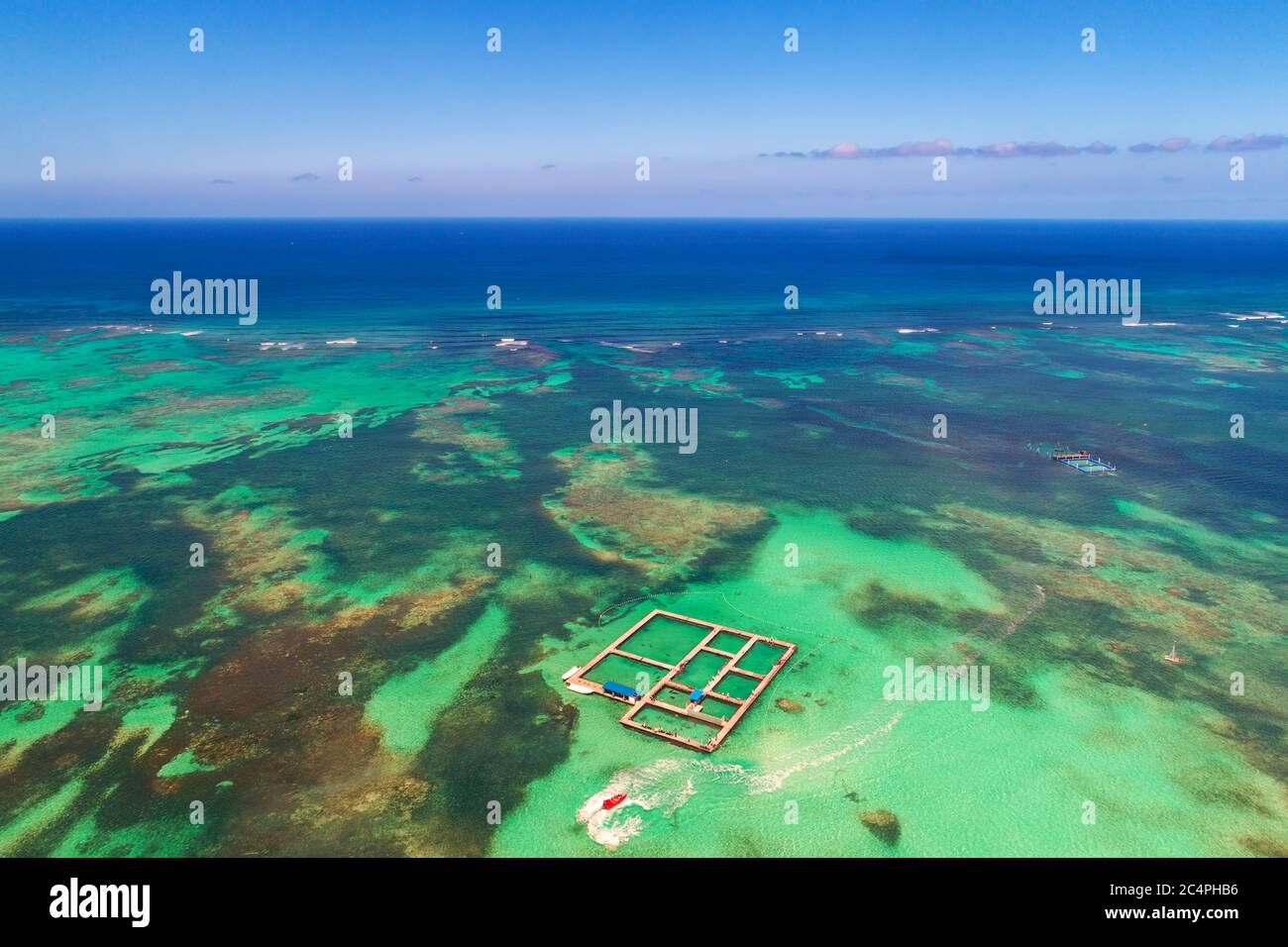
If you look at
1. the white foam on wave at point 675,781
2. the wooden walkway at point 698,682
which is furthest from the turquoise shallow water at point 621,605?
the wooden walkway at point 698,682

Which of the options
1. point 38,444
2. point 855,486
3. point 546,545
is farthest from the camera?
point 38,444

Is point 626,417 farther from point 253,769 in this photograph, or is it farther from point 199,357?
point 199,357

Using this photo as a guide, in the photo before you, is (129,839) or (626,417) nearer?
(129,839)

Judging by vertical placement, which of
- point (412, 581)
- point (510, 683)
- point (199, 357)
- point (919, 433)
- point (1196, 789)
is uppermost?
point (199, 357)

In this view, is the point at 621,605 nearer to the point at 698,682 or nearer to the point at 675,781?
the point at 698,682

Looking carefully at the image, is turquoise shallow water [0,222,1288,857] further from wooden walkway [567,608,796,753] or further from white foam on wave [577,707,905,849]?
wooden walkway [567,608,796,753]

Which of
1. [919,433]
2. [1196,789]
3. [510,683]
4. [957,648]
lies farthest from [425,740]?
[919,433]

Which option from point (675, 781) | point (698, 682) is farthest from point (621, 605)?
point (675, 781)

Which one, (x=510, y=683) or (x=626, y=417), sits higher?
(x=626, y=417)
